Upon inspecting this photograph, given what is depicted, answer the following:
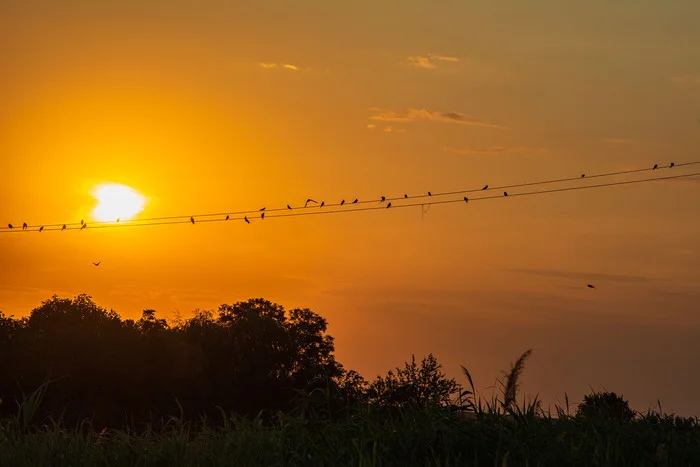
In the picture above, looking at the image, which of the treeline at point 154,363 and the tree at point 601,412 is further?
the treeline at point 154,363

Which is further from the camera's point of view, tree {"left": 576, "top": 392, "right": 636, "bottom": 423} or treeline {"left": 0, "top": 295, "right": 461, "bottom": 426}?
treeline {"left": 0, "top": 295, "right": 461, "bottom": 426}

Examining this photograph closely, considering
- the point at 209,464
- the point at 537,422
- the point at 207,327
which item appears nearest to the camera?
the point at 209,464

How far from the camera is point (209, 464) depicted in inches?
570

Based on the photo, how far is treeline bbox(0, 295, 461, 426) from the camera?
229ft

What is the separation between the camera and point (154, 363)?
240ft

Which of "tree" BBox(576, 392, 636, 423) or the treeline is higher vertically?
the treeline

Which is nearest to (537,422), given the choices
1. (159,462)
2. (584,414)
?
(584,414)

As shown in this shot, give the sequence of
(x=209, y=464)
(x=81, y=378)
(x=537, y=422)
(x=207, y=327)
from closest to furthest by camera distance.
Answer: (x=209, y=464)
(x=537, y=422)
(x=81, y=378)
(x=207, y=327)

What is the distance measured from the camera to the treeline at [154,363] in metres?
69.7

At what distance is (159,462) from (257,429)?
2.00 m

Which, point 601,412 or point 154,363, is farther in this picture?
point 154,363

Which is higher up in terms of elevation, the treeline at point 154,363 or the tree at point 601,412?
the treeline at point 154,363

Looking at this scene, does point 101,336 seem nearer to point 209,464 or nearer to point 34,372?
point 34,372

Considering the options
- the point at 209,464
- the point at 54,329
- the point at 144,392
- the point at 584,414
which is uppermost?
the point at 54,329
